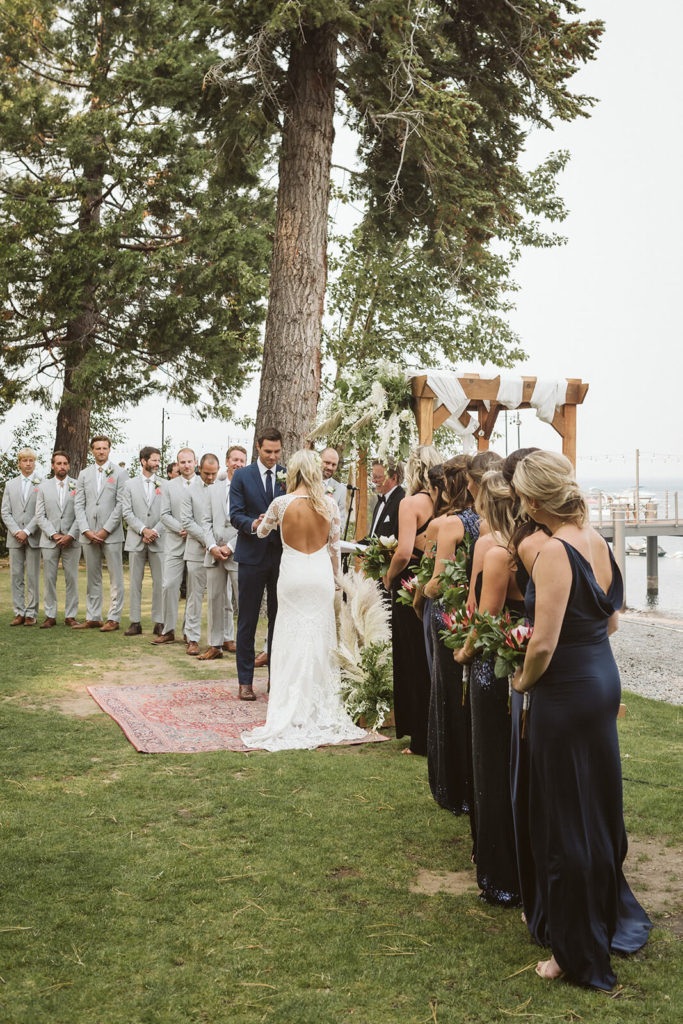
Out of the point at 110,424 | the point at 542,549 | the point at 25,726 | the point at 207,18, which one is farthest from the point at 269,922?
the point at 110,424

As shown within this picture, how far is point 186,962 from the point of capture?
11.6ft

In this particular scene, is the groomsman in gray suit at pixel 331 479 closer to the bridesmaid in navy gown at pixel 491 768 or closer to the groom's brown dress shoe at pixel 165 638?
the groom's brown dress shoe at pixel 165 638

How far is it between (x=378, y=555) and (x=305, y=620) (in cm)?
78

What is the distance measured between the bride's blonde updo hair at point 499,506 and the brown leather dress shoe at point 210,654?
22.3 feet

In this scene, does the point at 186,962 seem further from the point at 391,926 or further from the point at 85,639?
the point at 85,639

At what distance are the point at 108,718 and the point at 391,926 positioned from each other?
416 cm

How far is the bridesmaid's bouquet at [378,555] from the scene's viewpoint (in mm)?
6965

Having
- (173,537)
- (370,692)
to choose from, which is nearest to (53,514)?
(173,537)

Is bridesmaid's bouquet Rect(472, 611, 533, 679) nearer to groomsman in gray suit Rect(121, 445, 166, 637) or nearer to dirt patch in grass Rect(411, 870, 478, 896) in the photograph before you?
dirt patch in grass Rect(411, 870, 478, 896)

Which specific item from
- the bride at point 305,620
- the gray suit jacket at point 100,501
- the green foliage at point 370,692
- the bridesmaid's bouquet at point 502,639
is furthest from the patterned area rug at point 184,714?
the gray suit jacket at point 100,501

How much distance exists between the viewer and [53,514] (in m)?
12.2

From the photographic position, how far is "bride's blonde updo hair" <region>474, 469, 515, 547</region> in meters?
3.95

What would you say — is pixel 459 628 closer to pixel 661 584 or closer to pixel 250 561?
pixel 250 561

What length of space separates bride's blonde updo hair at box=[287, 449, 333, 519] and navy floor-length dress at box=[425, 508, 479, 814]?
5.90ft
